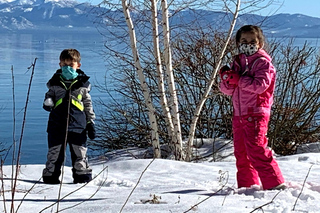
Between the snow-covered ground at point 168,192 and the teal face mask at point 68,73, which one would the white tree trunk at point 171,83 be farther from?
the teal face mask at point 68,73

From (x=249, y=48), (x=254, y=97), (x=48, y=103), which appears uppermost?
(x=249, y=48)

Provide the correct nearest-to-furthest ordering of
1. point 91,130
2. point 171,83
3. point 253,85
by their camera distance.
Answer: point 253,85, point 91,130, point 171,83

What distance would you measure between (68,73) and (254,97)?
2.03m

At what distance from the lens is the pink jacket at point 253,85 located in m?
4.53

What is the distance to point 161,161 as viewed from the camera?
700cm

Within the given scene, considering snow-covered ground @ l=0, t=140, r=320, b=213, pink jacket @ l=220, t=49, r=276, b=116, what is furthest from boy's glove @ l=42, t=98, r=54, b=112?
pink jacket @ l=220, t=49, r=276, b=116

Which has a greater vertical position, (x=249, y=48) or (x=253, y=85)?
(x=249, y=48)

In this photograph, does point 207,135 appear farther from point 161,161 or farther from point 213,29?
point 161,161

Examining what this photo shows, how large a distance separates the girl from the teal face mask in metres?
1.71

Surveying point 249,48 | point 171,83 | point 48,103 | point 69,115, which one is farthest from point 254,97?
point 171,83

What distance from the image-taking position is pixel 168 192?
4539 mm

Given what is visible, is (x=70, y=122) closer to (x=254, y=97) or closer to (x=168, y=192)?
(x=168, y=192)

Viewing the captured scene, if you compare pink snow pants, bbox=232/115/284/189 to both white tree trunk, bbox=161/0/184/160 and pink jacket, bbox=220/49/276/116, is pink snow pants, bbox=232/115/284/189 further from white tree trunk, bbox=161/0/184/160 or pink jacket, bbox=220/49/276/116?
white tree trunk, bbox=161/0/184/160

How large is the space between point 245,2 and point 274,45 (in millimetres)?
4008
